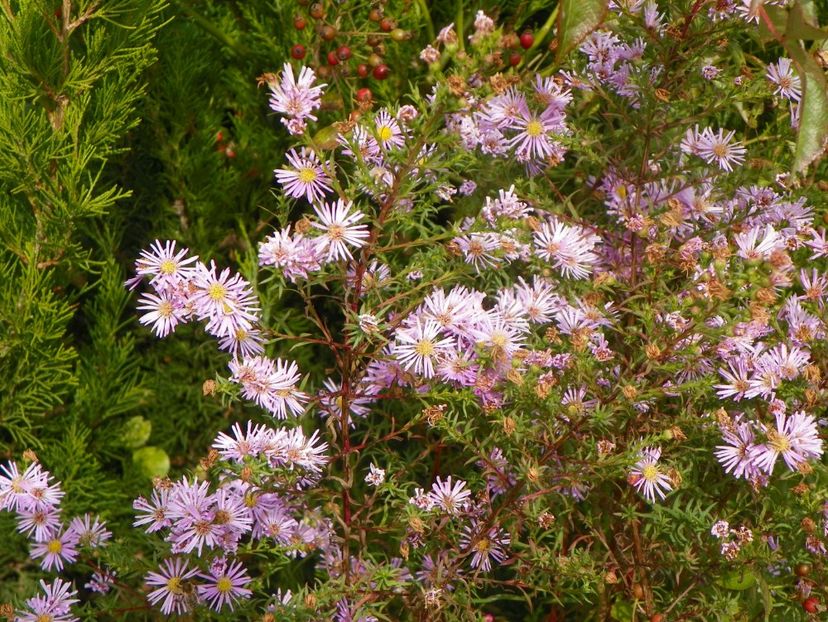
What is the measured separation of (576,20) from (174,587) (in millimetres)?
772

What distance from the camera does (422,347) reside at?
116cm

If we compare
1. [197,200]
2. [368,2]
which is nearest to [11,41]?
[197,200]

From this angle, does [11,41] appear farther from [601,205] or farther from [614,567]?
[614,567]

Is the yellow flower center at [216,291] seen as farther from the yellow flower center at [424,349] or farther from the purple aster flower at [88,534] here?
the purple aster flower at [88,534]

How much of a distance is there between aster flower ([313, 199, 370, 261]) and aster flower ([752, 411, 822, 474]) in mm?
488

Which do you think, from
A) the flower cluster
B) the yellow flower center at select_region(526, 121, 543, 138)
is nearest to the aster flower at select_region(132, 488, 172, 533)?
the flower cluster

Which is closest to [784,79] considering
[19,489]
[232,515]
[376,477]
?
[376,477]

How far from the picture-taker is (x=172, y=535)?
122 centimetres

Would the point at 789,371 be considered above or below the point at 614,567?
above

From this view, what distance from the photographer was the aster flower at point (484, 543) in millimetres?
1205

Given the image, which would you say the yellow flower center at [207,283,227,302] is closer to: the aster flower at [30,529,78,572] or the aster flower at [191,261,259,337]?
the aster flower at [191,261,259,337]

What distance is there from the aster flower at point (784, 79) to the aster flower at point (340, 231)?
1.97 ft

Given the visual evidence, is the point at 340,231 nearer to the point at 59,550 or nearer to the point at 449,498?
the point at 449,498

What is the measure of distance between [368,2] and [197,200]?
0.43 m
